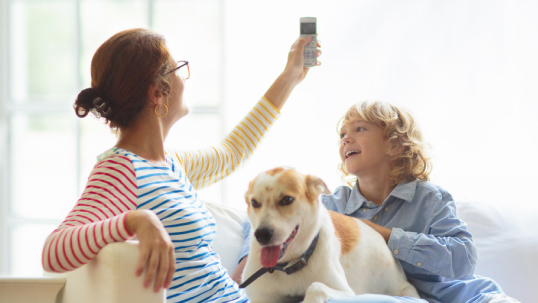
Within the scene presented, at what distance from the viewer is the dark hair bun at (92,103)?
107 cm

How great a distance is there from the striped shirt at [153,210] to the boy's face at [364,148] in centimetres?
59

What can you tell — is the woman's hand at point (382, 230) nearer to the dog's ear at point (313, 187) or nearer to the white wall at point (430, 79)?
the dog's ear at point (313, 187)

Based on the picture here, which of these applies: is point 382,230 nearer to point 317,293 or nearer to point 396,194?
point 396,194

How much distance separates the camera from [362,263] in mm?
1260

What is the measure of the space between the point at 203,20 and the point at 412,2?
1126 mm

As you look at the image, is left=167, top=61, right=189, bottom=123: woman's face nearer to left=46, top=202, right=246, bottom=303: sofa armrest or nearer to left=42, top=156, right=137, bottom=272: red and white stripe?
left=42, top=156, right=137, bottom=272: red and white stripe

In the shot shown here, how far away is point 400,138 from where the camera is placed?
64.0 inches

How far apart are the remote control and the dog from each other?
0.66 metres

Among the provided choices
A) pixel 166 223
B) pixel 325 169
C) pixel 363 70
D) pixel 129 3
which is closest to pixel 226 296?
pixel 166 223

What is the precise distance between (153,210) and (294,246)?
346mm

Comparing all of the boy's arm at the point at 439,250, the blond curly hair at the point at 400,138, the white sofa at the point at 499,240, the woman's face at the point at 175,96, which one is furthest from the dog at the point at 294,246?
the white sofa at the point at 499,240

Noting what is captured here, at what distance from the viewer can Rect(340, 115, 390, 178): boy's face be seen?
5.19 ft

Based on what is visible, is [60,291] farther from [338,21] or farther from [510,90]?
[510,90]

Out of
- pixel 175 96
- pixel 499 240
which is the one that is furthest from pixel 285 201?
pixel 499 240
